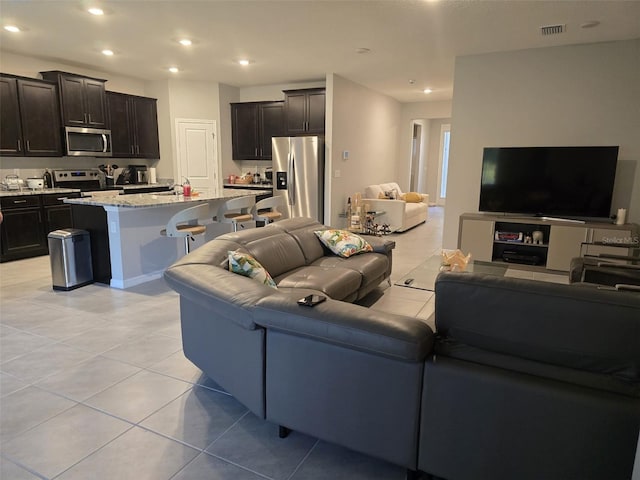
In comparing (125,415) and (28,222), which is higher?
(28,222)

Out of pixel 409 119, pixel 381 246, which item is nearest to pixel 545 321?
pixel 381 246

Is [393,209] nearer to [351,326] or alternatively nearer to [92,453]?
A: [351,326]

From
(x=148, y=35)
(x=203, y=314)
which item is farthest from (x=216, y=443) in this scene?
(x=148, y=35)

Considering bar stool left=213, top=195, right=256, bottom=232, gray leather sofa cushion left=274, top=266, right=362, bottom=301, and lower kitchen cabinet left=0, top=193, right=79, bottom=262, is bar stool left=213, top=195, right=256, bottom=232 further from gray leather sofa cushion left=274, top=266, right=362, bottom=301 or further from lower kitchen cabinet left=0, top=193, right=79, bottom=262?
lower kitchen cabinet left=0, top=193, right=79, bottom=262

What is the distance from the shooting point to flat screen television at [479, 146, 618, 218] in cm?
483

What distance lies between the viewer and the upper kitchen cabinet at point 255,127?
7668 mm

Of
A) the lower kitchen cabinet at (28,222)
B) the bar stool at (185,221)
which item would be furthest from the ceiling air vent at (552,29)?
the lower kitchen cabinet at (28,222)

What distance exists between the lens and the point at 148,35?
15.8ft

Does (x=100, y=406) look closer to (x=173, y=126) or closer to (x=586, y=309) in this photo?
(x=586, y=309)

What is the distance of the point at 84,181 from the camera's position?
6480 mm

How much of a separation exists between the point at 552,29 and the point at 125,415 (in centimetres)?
524

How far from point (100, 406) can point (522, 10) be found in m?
4.68

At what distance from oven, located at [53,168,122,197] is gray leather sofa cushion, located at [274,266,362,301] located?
4.50 m

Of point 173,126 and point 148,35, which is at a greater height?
point 148,35
